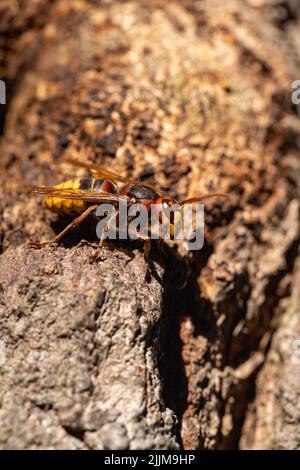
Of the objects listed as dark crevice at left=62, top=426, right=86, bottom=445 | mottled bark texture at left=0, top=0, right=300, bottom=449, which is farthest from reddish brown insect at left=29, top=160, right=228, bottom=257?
dark crevice at left=62, top=426, right=86, bottom=445

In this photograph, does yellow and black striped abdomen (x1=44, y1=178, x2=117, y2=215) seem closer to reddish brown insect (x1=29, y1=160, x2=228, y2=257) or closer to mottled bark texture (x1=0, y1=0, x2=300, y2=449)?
reddish brown insect (x1=29, y1=160, x2=228, y2=257)

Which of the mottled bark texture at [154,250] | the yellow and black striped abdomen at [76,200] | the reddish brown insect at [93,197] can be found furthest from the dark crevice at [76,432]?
the yellow and black striped abdomen at [76,200]

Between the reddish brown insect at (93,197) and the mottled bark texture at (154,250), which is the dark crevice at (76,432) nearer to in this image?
the mottled bark texture at (154,250)

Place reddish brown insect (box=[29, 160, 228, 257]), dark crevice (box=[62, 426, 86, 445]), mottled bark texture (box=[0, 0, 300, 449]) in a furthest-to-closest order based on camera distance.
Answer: reddish brown insect (box=[29, 160, 228, 257]), mottled bark texture (box=[0, 0, 300, 449]), dark crevice (box=[62, 426, 86, 445])

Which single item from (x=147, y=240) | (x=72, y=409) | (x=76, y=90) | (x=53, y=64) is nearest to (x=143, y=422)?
(x=72, y=409)

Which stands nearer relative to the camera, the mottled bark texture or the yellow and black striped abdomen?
the mottled bark texture

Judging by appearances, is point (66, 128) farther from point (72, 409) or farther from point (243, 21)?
point (72, 409)

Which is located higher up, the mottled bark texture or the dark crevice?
the mottled bark texture

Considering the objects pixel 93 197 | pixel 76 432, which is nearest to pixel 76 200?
pixel 93 197
